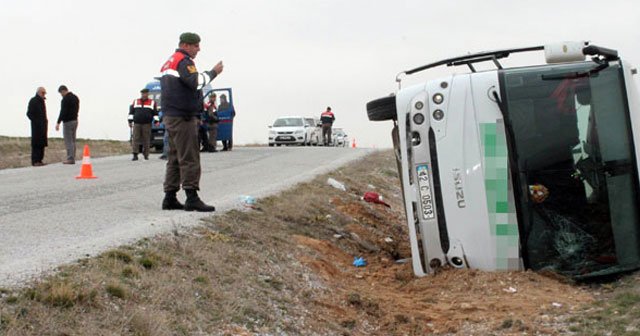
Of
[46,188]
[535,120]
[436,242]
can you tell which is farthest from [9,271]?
[46,188]

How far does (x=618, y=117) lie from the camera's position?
8258 mm

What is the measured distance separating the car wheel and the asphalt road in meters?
2.11

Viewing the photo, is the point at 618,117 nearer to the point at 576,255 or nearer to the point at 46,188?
the point at 576,255

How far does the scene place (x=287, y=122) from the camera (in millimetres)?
45406

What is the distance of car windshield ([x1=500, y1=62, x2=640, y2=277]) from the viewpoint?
8.26 m

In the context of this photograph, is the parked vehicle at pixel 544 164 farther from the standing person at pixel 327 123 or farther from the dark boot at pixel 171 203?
the standing person at pixel 327 123

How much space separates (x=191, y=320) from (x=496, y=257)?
331 centimetres

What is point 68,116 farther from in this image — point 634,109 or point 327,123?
point 327,123

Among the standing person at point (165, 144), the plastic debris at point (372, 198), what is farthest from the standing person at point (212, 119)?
the plastic debris at point (372, 198)

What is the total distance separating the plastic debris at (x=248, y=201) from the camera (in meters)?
11.8

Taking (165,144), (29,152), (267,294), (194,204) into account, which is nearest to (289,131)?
(29,152)

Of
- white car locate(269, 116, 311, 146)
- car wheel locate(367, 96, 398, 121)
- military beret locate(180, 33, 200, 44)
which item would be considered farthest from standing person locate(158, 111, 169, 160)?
white car locate(269, 116, 311, 146)

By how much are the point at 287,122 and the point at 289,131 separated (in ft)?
3.28

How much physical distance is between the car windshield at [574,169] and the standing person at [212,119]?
22.9 metres
